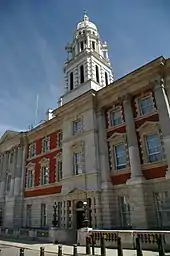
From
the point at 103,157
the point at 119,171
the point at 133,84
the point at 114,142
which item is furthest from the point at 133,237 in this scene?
the point at 133,84

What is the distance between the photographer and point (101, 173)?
71.0ft

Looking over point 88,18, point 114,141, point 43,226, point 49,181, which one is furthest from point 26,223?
point 88,18

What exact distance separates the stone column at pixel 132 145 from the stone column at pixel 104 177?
2.52m

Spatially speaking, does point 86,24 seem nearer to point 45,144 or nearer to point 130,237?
point 45,144

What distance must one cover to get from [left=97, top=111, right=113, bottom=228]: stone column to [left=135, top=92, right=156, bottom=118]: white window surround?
4.09 metres

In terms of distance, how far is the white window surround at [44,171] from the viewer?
28.7 meters

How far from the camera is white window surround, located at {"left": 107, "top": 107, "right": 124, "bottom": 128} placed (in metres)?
22.9

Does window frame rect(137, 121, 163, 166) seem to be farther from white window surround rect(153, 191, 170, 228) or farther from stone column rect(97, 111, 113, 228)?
stone column rect(97, 111, 113, 228)

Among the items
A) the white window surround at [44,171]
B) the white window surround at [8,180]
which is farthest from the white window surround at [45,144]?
the white window surround at [8,180]

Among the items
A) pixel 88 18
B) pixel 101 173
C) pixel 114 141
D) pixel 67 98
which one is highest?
pixel 88 18

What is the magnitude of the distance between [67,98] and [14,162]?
13571mm

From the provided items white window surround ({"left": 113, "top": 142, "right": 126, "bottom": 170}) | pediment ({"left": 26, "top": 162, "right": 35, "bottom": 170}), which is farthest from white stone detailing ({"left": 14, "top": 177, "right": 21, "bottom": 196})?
white window surround ({"left": 113, "top": 142, "right": 126, "bottom": 170})

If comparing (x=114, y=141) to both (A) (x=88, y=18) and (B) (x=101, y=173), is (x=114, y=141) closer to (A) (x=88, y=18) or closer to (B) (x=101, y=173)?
(B) (x=101, y=173)

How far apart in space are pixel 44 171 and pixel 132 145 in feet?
47.1
